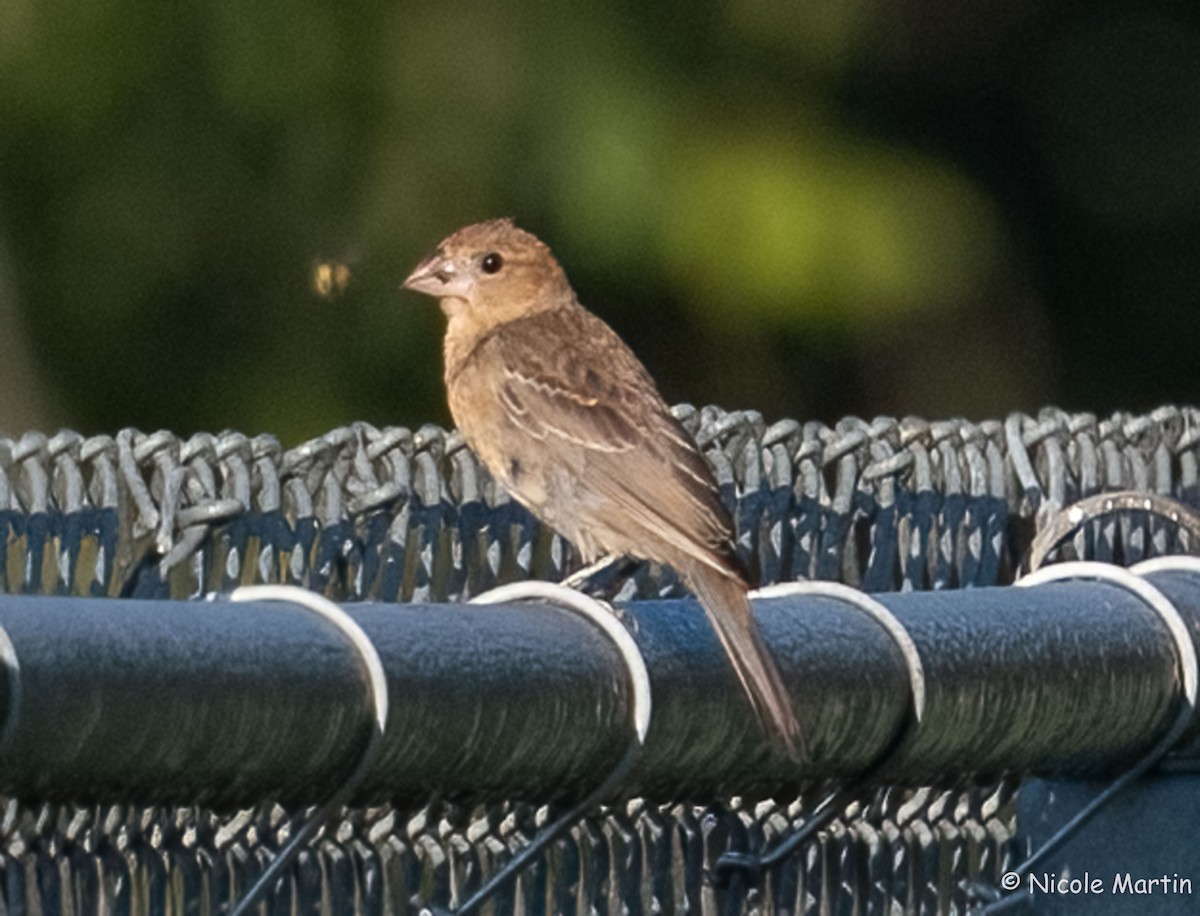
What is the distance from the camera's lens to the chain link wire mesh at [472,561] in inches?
85.7

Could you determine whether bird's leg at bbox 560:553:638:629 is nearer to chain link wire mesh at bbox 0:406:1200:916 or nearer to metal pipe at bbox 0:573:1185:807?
chain link wire mesh at bbox 0:406:1200:916

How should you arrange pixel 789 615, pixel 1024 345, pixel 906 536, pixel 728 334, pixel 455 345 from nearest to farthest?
1. pixel 789 615
2. pixel 906 536
3. pixel 455 345
4. pixel 728 334
5. pixel 1024 345

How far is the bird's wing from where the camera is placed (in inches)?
134

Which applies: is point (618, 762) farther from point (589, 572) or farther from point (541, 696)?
point (589, 572)

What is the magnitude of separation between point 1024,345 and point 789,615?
581 centimetres

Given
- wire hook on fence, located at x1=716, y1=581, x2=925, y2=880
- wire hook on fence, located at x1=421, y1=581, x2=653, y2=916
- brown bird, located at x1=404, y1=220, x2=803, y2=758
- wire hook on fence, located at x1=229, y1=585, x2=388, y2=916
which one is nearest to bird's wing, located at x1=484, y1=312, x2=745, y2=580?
brown bird, located at x1=404, y1=220, x2=803, y2=758

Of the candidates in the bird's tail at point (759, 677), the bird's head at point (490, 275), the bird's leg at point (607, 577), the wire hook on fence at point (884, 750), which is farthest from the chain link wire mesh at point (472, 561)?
the bird's head at point (490, 275)

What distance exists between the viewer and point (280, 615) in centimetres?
195

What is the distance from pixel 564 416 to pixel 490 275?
0.69m

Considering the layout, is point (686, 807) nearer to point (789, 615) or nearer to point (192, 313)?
point (789, 615)

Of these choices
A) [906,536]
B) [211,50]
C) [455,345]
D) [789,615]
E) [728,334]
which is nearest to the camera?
[789,615]

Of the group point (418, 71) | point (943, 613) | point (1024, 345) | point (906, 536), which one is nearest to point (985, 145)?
point (1024, 345)

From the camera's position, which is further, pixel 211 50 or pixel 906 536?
pixel 211 50

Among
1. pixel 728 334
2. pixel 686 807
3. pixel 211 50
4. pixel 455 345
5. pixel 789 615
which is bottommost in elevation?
pixel 686 807
